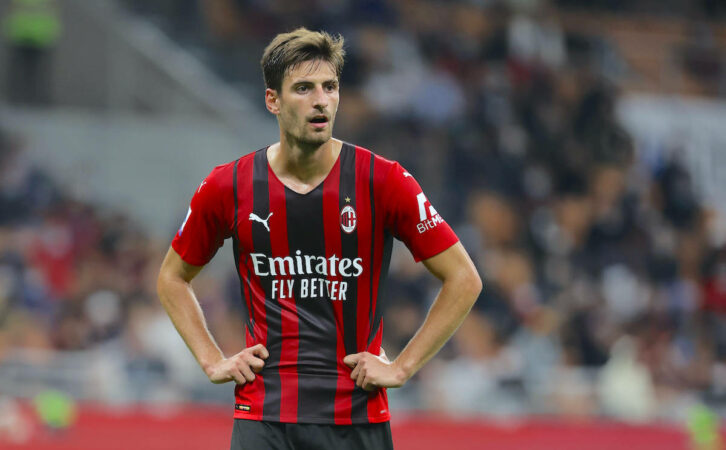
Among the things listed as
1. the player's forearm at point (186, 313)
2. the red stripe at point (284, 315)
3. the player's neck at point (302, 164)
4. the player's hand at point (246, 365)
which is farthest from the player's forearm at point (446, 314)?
the player's forearm at point (186, 313)

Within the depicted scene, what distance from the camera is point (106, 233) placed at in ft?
42.0

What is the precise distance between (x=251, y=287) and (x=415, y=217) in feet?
1.98

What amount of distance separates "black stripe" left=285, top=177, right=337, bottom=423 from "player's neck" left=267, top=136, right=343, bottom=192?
37mm

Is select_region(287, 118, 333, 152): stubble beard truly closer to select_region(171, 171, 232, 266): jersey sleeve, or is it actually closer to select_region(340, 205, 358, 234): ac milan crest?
select_region(340, 205, 358, 234): ac milan crest

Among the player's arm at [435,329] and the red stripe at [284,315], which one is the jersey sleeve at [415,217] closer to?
the player's arm at [435,329]

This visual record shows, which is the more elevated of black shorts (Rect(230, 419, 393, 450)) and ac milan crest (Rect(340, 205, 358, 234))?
ac milan crest (Rect(340, 205, 358, 234))

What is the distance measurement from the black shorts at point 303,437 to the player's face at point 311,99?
0.92 metres

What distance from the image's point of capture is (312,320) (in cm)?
402

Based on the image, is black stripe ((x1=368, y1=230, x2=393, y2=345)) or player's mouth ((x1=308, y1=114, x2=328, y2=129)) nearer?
player's mouth ((x1=308, y1=114, x2=328, y2=129))

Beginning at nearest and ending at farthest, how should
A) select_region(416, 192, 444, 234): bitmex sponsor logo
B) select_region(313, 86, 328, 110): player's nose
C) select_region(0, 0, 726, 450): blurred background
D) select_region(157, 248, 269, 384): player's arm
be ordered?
select_region(313, 86, 328, 110): player's nose < select_region(416, 192, 444, 234): bitmex sponsor logo < select_region(157, 248, 269, 384): player's arm < select_region(0, 0, 726, 450): blurred background

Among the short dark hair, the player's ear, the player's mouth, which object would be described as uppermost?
the short dark hair

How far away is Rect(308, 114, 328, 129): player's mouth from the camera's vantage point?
13.0 ft

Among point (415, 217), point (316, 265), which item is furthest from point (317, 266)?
point (415, 217)

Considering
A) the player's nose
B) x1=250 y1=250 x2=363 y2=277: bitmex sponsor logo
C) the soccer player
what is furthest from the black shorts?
the player's nose
